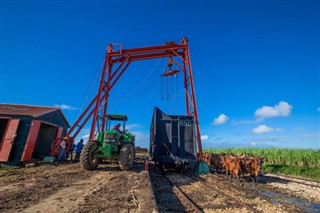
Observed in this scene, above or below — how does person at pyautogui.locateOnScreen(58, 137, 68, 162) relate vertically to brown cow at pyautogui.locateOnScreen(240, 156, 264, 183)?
above

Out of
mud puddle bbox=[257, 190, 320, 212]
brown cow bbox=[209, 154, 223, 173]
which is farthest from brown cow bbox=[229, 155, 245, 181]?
mud puddle bbox=[257, 190, 320, 212]

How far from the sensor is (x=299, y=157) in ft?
58.0

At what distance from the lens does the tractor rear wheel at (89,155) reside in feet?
27.2

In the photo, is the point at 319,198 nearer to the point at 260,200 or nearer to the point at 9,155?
the point at 260,200

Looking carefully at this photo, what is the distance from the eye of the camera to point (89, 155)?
27.6 feet

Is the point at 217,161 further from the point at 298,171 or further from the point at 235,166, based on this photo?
the point at 298,171

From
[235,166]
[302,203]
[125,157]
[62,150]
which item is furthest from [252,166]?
[62,150]

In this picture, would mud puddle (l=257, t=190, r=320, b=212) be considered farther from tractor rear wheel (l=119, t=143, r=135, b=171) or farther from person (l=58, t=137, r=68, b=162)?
person (l=58, t=137, r=68, b=162)

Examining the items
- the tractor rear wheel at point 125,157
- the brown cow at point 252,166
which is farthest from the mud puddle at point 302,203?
the tractor rear wheel at point 125,157

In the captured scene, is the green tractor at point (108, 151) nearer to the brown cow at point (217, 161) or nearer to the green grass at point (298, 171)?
the brown cow at point (217, 161)

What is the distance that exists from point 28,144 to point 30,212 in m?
8.94

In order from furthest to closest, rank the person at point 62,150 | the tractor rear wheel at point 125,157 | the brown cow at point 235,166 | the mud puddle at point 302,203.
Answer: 1. the person at point 62,150
2. the brown cow at point 235,166
3. the tractor rear wheel at point 125,157
4. the mud puddle at point 302,203

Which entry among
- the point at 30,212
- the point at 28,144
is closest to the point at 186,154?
the point at 30,212

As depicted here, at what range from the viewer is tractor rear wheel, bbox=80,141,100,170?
8305mm
